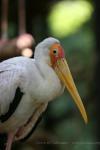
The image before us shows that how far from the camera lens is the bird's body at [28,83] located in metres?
3.37

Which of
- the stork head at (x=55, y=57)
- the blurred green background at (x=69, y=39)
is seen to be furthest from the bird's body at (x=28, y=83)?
the blurred green background at (x=69, y=39)

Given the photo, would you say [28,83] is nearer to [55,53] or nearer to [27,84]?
[27,84]

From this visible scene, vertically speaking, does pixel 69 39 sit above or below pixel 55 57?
below

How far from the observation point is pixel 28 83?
3.37 metres

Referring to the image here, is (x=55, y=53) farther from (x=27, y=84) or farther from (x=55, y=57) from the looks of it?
(x=27, y=84)

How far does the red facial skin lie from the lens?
134 inches

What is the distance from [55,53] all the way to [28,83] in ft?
0.68

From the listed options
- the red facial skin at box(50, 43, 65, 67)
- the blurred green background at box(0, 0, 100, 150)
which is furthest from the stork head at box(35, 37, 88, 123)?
the blurred green background at box(0, 0, 100, 150)

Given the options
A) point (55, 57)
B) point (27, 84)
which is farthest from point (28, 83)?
point (55, 57)

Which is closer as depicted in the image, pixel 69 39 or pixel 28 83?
pixel 28 83

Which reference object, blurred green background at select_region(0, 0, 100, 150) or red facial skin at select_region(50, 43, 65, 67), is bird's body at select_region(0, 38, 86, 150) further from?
blurred green background at select_region(0, 0, 100, 150)

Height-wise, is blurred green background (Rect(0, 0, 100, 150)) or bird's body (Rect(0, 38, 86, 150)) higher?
bird's body (Rect(0, 38, 86, 150))

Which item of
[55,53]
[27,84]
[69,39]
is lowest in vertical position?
[69,39]

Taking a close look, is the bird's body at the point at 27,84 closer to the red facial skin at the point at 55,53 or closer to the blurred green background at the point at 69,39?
the red facial skin at the point at 55,53
